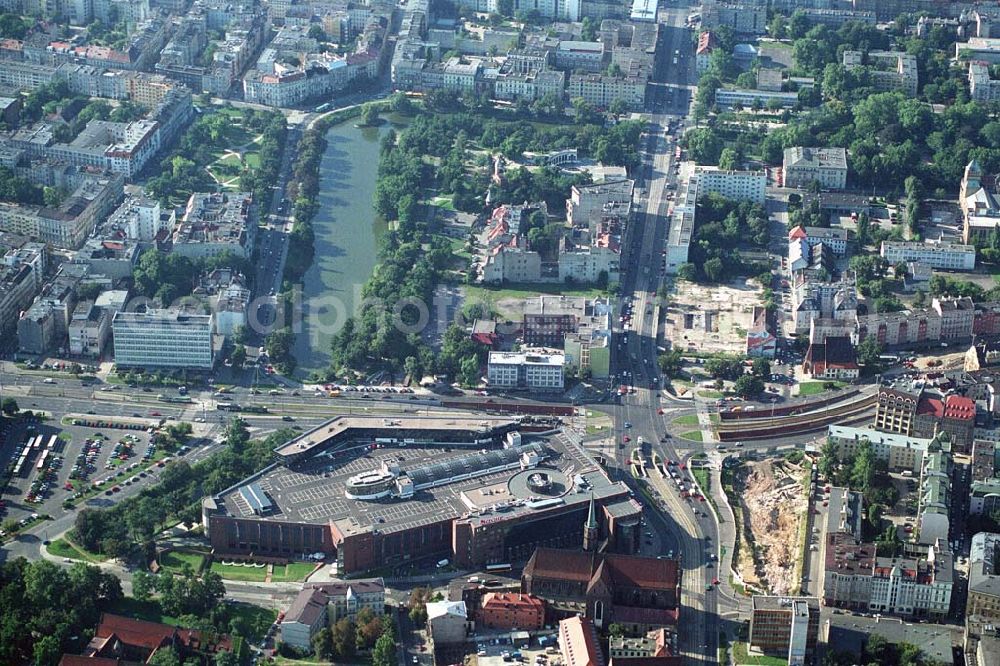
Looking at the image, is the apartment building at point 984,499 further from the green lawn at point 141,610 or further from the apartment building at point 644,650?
the green lawn at point 141,610

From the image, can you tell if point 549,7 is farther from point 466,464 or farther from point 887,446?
point 466,464

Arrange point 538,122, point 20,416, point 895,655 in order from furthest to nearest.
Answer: point 538,122 < point 20,416 < point 895,655

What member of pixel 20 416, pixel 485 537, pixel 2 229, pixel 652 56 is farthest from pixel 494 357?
pixel 652 56

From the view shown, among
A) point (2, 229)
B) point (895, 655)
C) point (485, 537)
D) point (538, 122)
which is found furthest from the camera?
point (538, 122)

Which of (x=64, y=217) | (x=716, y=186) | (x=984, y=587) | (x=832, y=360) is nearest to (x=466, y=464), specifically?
(x=832, y=360)

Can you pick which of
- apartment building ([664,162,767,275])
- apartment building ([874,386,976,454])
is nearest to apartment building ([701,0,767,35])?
apartment building ([664,162,767,275])

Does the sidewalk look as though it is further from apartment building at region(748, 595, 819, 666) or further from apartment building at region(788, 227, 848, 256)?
apartment building at region(788, 227, 848, 256)

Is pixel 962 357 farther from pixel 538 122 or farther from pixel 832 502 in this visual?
pixel 538 122

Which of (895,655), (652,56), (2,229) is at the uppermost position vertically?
(652,56)
